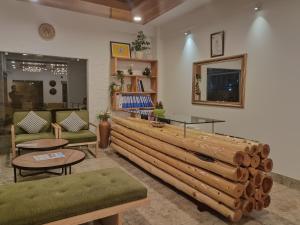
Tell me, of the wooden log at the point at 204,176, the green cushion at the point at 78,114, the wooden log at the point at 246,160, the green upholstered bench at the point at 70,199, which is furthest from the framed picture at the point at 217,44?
the green upholstered bench at the point at 70,199

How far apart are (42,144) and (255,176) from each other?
10.8 ft

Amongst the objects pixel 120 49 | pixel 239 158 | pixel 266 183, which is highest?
pixel 120 49

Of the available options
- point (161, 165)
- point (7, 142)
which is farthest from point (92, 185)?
point (7, 142)

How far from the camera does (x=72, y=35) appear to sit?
5.29 metres

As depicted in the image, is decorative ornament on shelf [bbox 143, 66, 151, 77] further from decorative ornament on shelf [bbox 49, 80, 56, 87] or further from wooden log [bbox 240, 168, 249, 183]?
wooden log [bbox 240, 168, 249, 183]

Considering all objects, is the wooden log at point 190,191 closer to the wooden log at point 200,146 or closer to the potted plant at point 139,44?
the wooden log at point 200,146

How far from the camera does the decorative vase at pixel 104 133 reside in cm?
539

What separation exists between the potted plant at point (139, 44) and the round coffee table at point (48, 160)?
11.0 feet

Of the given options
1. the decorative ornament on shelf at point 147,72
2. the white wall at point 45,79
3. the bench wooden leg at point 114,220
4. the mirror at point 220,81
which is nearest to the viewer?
the bench wooden leg at point 114,220

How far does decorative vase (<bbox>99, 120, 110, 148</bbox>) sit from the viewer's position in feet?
17.7

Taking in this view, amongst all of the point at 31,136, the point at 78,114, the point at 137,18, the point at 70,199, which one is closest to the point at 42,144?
the point at 31,136

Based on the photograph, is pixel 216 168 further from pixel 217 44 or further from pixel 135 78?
pixel 135 78

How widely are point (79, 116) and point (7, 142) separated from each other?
5.24 feet

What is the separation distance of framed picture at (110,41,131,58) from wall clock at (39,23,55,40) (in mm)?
1393
